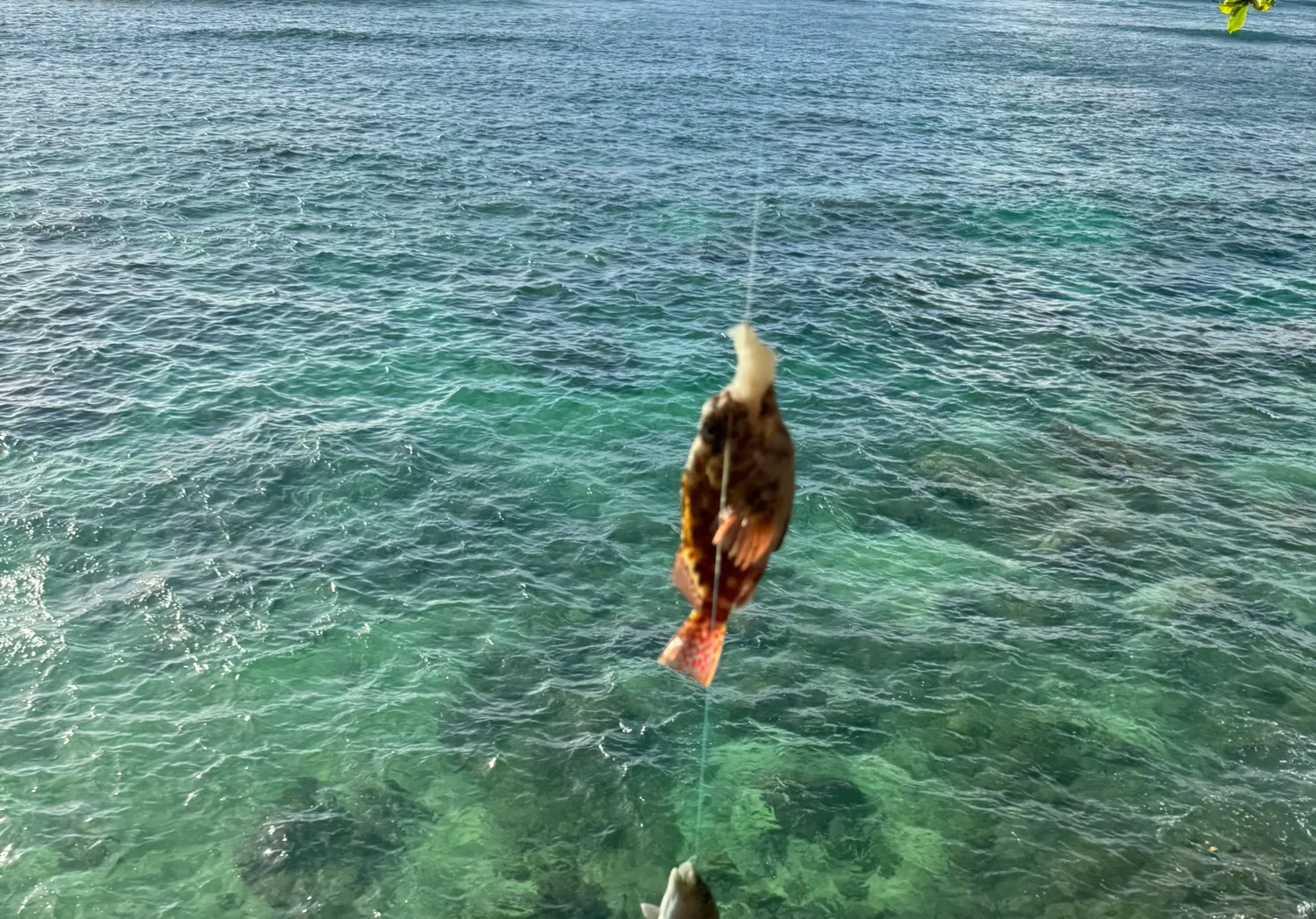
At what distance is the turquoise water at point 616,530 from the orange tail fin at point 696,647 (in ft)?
36.1

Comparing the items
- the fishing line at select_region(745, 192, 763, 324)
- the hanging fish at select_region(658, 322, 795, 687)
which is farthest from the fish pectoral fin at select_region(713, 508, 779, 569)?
the fishing line at select_region(745, 192, 763, 324)

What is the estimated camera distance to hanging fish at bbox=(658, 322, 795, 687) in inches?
259

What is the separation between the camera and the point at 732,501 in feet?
23.3

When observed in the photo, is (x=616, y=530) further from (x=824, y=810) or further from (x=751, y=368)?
(x=751, y=368)

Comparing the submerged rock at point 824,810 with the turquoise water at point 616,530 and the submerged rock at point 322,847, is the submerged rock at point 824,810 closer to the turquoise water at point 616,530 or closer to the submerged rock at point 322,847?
the turquoise water at point 616,530

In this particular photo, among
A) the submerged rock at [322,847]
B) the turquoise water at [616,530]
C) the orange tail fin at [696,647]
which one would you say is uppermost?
the orange tail fin at [696,647]

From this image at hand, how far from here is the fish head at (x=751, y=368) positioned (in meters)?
6.27

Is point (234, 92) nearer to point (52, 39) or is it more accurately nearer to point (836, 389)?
point (52, 39)

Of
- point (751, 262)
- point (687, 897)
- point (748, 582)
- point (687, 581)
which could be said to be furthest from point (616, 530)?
point (748, 582)

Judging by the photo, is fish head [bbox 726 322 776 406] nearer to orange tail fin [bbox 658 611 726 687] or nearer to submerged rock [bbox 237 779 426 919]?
orange tail fin [bbox 658 611 726 687]

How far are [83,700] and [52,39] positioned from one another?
63.2 metres

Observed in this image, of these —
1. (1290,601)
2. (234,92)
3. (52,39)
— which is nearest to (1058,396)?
(1290,601)

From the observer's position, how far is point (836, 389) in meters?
32.6

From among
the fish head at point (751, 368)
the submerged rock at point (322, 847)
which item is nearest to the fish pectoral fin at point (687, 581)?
the fish head at point (751, 368)
